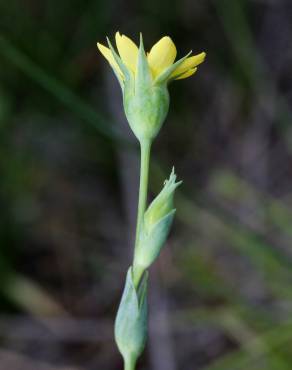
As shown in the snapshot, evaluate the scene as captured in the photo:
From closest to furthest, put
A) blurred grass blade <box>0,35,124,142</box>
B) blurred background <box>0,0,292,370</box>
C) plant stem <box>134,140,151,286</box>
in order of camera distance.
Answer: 1. plant stem <box>134,140,151,286</box>
2. blurred grass blade <box>0,35,124,142</box>
3. blurred background <box>0,0,292,370</box>

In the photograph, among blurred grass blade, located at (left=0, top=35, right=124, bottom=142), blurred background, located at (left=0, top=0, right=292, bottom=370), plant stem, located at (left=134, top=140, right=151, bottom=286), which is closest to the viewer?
plant stem, located at (left=134, top=140, right=151, bottom=286)

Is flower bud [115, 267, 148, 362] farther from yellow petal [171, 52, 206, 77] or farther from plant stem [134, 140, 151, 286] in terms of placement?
yellow petal [171, 52, 206, 77]

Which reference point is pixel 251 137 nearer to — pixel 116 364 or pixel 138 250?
pixel 116 364

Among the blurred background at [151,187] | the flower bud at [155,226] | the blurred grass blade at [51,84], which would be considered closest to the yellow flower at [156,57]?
the flower bud at [155,226]

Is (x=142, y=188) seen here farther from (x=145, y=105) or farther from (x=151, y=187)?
(x=151, y=187)

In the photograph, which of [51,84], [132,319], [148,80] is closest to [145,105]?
[148,80]

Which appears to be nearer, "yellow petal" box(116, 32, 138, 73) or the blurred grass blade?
"yellow petal" box(116, 32, 138, 73)

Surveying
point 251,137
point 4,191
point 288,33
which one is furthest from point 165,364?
point 288,33

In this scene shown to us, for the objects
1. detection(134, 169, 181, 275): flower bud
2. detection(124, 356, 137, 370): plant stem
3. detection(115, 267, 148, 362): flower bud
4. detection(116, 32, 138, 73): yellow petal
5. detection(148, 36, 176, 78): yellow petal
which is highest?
detection(116, 32, 138, 73): yellow petal

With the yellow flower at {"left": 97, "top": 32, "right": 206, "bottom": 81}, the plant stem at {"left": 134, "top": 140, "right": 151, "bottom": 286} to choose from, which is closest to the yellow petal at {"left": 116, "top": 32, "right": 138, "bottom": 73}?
the yellow flower at {"left": 97, "top": 32, "right": 206, "bottom": 81}
